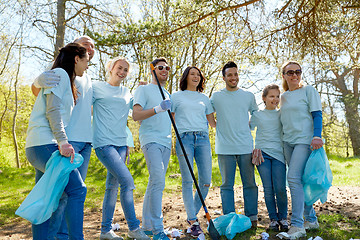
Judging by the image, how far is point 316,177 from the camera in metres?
3.53

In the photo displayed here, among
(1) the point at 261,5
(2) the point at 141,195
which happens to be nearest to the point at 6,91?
(2) the point at 141,195

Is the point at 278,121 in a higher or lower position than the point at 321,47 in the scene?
lower

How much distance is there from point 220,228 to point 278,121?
144 cm

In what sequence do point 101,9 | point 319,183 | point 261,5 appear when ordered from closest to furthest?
point 319,183 < point 261,5 < point 101,9

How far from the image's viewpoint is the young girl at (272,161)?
3.86m

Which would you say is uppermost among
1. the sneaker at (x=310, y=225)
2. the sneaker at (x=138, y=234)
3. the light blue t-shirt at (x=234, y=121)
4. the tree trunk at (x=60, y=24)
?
the tree trunk at (x=60, y=24)

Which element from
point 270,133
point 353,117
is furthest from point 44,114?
point 353,117

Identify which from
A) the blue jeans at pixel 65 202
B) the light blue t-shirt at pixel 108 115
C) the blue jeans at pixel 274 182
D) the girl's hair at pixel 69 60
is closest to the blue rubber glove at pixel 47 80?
the girl's hair at pixel 69 60

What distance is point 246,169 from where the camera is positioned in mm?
3867

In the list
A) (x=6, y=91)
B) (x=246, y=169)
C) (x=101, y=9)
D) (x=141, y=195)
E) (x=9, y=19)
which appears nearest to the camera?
(x=246, y=169)

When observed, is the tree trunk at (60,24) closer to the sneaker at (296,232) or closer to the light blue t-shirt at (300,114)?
the light blue t-shirt at (300,114)

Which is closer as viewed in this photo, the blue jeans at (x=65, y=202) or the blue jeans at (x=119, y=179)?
the blue jeans at (x=65, y=202)

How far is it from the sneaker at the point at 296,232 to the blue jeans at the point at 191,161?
1.03 metres

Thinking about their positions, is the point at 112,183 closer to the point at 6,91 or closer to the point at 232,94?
the point at 232,94
